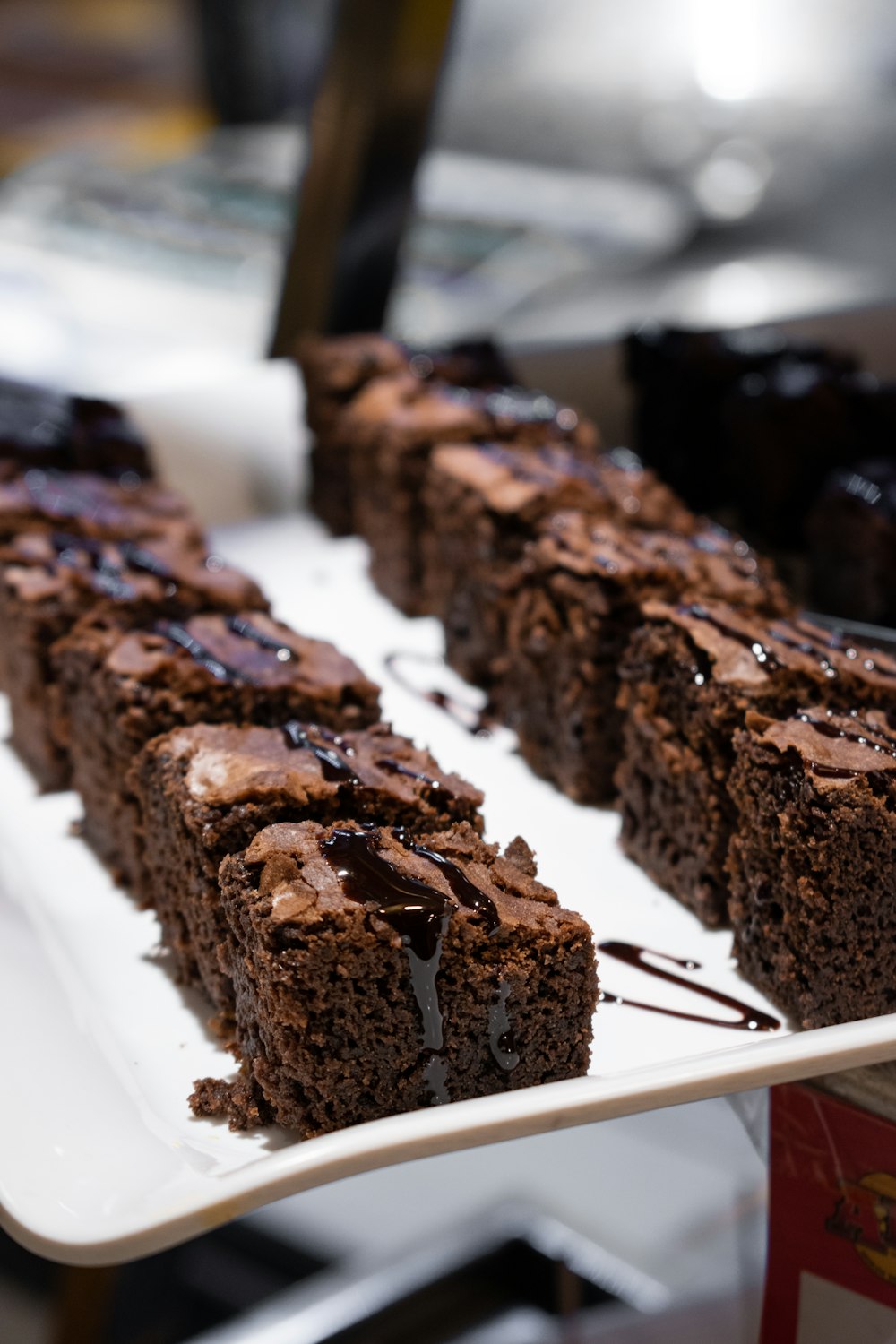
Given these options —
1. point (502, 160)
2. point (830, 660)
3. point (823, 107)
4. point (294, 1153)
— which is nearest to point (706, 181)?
point (823, 107)

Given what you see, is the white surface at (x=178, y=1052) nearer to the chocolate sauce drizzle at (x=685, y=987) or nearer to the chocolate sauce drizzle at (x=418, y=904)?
the chocolate sauce drizzle at (x=685, y=987)

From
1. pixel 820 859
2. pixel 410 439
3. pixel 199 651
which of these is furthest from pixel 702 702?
pixel 410 439

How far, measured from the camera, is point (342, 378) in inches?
155

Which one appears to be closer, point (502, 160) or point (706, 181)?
point (502, 160)

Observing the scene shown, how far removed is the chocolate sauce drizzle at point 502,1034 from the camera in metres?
1.84

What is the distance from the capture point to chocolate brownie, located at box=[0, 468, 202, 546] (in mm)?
3217

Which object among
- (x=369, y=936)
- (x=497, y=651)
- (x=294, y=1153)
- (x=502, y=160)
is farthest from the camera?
(x=502, y=160)

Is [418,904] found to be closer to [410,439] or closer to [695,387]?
[410,439]

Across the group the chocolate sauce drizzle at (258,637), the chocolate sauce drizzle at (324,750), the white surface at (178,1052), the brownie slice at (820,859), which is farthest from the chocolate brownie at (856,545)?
the chocolate sauce drizzle at (324,750)

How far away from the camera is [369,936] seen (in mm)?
1750

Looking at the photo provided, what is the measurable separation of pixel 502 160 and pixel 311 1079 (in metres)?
4.26

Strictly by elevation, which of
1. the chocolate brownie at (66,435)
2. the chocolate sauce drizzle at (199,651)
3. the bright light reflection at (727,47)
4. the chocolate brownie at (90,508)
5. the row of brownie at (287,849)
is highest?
the bright light reflection at (727,47)

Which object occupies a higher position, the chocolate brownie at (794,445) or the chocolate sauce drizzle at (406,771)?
the chocolate brownie at (794,445)

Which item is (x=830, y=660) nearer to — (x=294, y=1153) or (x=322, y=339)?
(x=294, y=1153)
